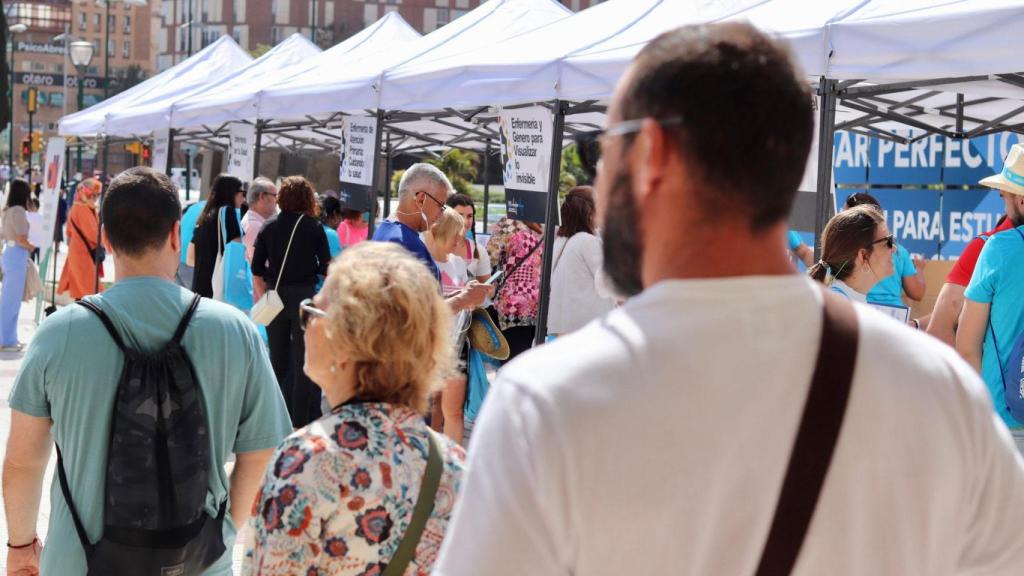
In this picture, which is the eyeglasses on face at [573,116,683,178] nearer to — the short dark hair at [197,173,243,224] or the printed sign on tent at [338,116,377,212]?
the short dark hair at [197,173,243,224]

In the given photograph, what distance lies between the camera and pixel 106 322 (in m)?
2.85

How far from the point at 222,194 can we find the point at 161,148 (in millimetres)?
7255

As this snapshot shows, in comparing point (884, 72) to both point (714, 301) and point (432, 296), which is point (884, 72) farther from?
point (714, 301)

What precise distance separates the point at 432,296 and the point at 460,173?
36831 mm

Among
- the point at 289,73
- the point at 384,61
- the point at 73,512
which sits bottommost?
the point at 73,512

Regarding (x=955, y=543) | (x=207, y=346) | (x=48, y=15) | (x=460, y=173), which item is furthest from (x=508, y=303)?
(x=48, y=15)

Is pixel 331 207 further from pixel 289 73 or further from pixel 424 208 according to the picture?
pixel 424 208

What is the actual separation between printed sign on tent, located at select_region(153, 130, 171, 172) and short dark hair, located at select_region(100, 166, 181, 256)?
13532mm

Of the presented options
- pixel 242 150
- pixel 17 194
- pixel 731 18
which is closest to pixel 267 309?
pixel 731 18

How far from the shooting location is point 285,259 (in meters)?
8.22

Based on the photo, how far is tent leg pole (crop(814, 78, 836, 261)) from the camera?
5.96 metres

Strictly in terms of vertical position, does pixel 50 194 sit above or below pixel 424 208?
below

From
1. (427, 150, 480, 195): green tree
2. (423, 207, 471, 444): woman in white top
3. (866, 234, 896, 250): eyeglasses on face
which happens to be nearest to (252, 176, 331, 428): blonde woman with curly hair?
(423, 207, 471, 444): woman in white top

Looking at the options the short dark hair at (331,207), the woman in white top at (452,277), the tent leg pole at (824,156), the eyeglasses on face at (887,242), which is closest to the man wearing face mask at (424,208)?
the woman in white top at (452,277)
